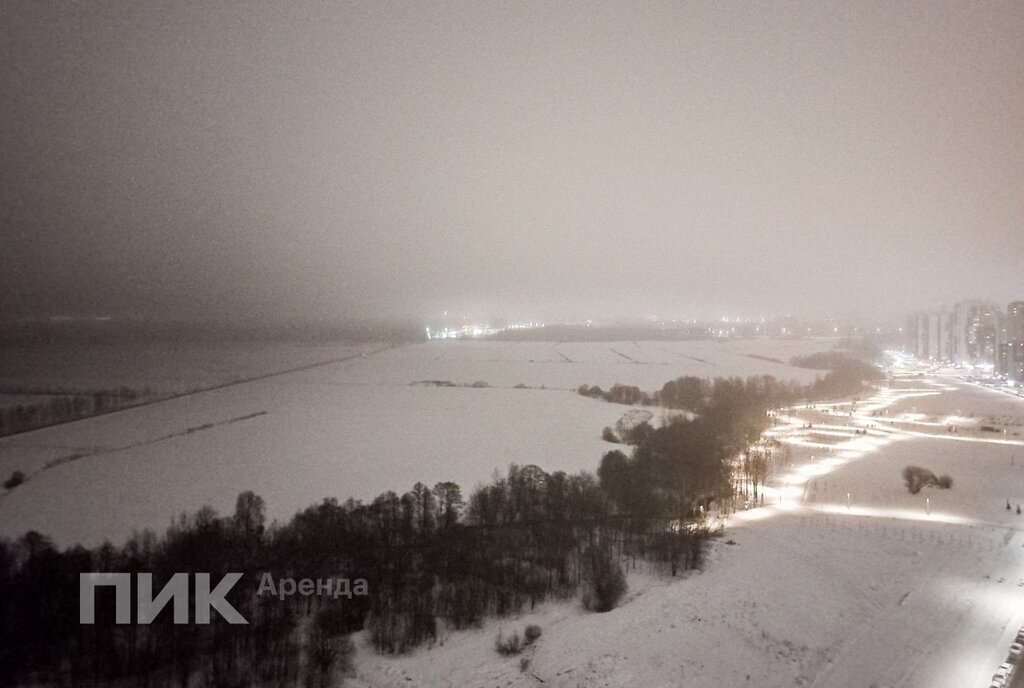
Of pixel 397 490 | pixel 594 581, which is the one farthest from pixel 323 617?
pixel 397 490

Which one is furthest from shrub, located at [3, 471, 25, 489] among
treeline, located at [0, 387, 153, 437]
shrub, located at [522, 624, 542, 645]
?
shrub, located at [522, 624, 542, 645]

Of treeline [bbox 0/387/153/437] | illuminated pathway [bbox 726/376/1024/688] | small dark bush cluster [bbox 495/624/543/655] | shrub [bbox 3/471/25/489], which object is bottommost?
small dark bush cluster [bbox 495/624/543/655]

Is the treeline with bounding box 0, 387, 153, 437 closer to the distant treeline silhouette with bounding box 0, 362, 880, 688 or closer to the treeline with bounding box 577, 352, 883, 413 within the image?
the distant treeline silhouette with bounding box 0, 362, 880, 688

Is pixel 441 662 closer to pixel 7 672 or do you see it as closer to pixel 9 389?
pixel 7 672

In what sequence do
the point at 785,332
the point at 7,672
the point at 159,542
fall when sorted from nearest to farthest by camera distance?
the point at 7,672, the point at 159,542, the point at 785,332

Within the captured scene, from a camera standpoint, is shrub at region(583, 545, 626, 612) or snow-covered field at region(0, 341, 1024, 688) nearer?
snow-covered field at region(0, 341, 1024, 688)

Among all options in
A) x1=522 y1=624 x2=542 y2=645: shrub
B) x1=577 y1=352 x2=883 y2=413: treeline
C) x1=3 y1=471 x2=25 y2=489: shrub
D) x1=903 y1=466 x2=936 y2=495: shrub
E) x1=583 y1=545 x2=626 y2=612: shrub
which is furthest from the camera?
x1=577 y1=352 x2=883 y2=413: treeline
